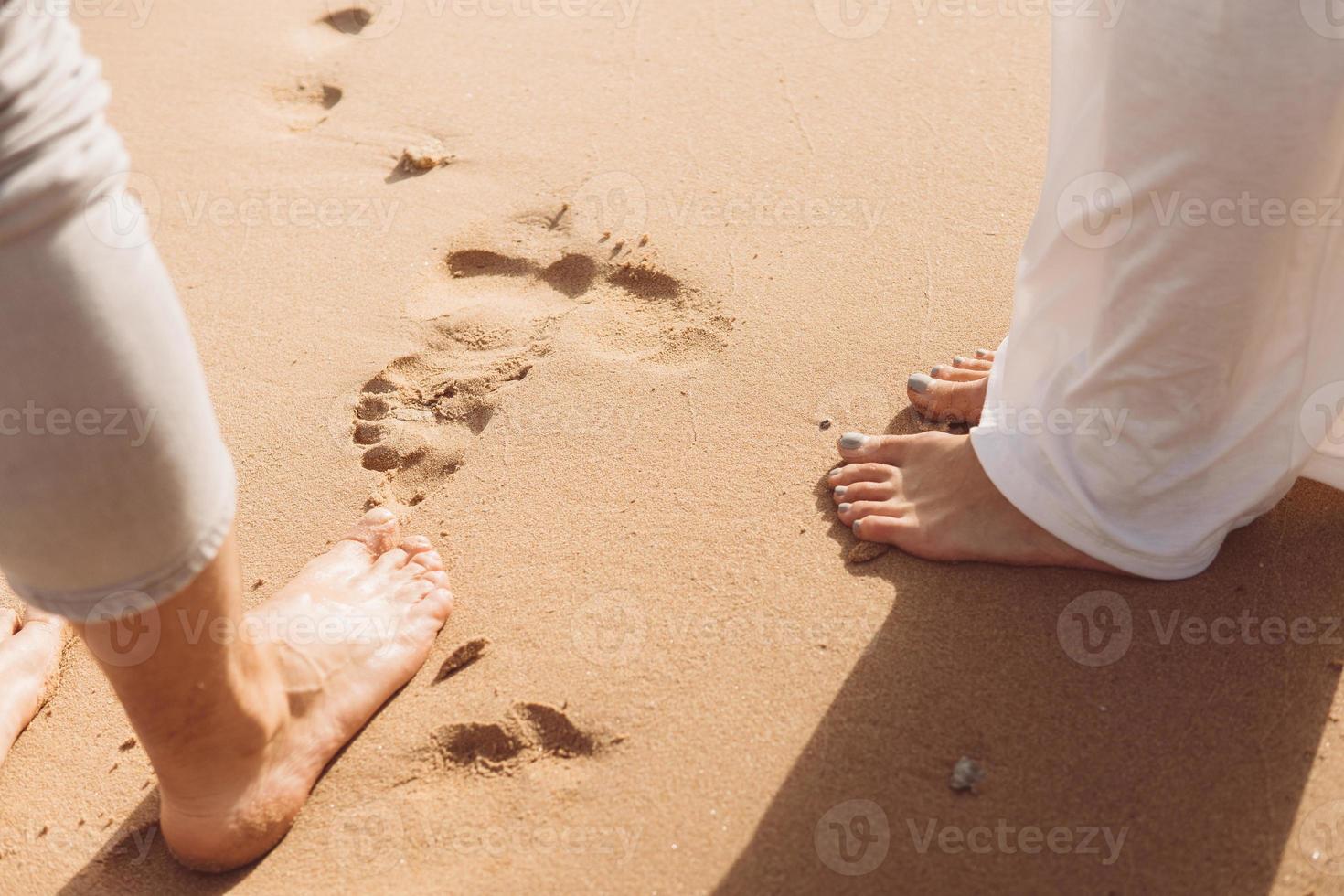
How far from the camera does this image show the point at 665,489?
1817 mm

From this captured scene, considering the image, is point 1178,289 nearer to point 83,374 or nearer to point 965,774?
point 965,774

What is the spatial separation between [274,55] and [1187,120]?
249 cm

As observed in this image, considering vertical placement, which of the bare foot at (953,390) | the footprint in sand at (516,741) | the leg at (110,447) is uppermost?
the leg at (110,447)

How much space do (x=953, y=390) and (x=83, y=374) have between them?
1295mm

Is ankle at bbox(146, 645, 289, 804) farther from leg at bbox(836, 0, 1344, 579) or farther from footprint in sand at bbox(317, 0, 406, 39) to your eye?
footprint in sand at bbox(317, 0, 406, 39)

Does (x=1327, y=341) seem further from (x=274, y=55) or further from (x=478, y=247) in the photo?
(x=274, y=55)

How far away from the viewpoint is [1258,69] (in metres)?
1.24

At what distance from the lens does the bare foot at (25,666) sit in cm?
163

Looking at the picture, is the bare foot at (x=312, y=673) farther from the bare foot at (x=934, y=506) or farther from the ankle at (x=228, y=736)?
the bare foot at (x=934, y=506)

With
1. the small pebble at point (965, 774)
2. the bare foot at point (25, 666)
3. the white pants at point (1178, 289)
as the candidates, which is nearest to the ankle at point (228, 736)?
the bare foot at point (25, 666)

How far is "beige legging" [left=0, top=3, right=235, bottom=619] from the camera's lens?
894 millimetres

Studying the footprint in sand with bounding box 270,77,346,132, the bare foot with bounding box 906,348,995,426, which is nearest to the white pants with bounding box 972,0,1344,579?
the bare foot with bounding box 906,348,995,426

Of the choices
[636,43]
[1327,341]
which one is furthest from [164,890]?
[636,43]

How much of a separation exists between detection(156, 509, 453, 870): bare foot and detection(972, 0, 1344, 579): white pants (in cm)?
89
